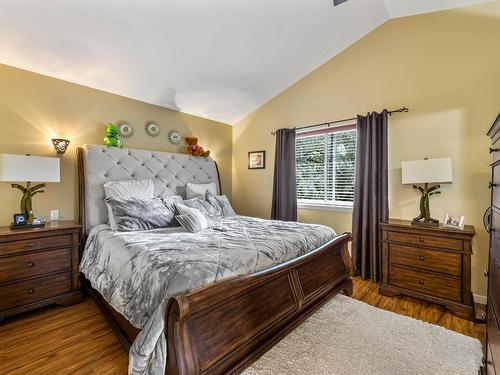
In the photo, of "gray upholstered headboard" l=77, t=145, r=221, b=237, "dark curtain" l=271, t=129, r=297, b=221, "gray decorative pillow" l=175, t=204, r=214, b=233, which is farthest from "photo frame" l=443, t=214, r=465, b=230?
"gray upholstered headboard" l=77, t=145, r=221, b=237

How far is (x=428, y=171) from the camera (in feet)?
8.05

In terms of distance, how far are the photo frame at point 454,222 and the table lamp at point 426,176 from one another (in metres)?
0.08

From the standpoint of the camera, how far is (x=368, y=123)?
9.98ft

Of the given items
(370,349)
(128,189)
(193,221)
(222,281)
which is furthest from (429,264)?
(128,189)

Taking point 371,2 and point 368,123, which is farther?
point 368,123

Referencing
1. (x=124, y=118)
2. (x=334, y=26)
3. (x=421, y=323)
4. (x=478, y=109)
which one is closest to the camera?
(x=421, y=323)

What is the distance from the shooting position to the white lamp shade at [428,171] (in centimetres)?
238

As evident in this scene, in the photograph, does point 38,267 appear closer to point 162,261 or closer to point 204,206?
point 162,261

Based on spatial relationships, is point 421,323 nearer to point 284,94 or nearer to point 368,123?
point 368,123

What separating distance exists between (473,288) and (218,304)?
9.04 feet

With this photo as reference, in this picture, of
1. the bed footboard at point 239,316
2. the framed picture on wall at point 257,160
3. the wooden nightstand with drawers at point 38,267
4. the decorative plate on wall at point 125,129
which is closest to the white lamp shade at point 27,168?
the wooden nightstand with drawers at point 38,267

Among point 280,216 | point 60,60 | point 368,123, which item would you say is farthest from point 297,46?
point 60,60

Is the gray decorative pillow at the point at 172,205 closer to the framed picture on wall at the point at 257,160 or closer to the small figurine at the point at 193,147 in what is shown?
the small figurine at the point at 193,147

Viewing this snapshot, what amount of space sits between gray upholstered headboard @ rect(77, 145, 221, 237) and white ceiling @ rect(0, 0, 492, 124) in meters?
0.81
